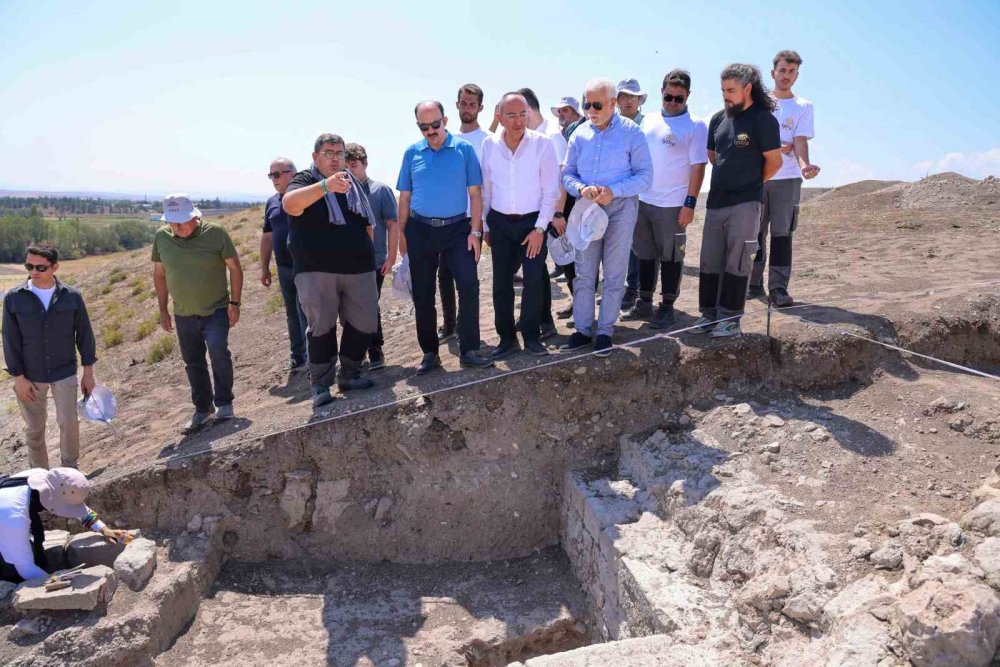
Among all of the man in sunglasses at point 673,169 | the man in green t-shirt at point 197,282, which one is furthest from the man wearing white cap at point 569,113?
the man in green t-shirt at point 197,282

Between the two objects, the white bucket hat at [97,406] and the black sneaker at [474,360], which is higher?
the black sneaker at [474,360]

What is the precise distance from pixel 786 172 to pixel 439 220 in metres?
3.50

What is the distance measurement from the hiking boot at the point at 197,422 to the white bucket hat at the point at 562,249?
3729mm

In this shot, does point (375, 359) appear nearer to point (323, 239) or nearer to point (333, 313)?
point (333, 313)

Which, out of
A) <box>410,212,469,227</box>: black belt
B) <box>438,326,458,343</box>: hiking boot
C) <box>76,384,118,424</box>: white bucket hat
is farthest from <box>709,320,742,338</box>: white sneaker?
<box>76,384,118,424</box>: white bucket hat

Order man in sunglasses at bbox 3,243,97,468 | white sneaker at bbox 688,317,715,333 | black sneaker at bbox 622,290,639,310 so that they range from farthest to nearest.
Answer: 1. black sneaker at bbox 622,290,639,310
2. white sneaker at bbox 688,317,715,333
3. man in sunglasses at bbox 3,243,97,468

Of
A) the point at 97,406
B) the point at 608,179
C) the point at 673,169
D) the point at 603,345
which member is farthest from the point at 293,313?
the point at 673,169

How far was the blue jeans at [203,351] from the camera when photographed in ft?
19.3

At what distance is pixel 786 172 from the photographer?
247 inches

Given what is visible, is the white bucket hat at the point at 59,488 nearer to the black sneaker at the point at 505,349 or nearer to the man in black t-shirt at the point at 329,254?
the man in black t-shirt at the point at 329,254

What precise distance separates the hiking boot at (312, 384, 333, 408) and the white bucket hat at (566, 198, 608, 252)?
2.59 meters

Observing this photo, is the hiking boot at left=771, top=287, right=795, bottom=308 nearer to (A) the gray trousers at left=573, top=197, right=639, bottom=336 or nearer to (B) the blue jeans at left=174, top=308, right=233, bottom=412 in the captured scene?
(A) the gray trousers at left=573, top=197, right=639, bottom=336

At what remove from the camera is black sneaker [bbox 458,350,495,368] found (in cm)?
579

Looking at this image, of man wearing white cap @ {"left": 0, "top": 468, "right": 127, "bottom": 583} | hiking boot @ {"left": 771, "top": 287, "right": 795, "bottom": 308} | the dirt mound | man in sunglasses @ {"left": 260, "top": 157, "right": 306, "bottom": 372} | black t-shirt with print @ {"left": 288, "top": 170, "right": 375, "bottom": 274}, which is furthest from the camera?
the dirt mound
